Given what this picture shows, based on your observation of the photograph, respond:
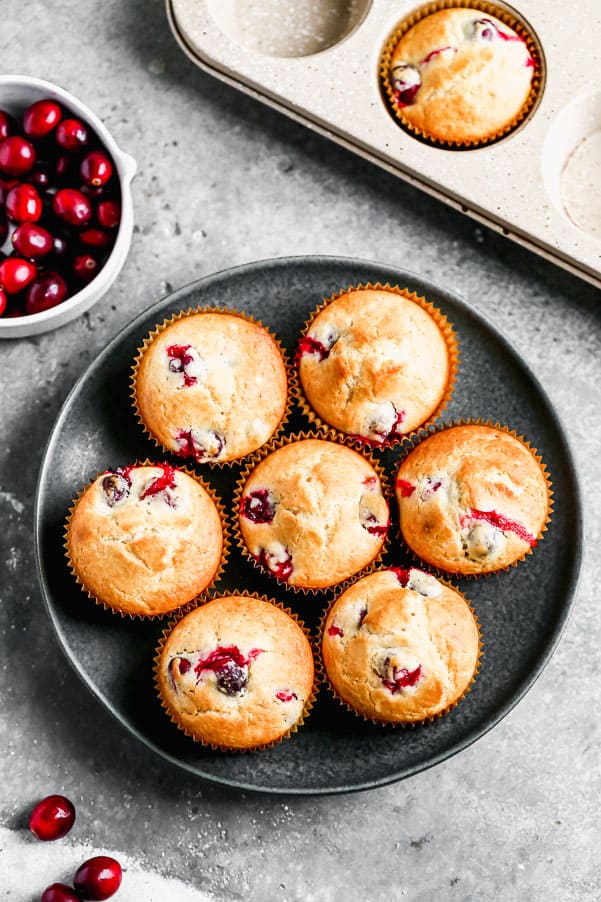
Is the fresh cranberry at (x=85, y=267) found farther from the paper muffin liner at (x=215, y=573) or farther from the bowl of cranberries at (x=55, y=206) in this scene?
the paper muffin liner at (x=215, y=573)

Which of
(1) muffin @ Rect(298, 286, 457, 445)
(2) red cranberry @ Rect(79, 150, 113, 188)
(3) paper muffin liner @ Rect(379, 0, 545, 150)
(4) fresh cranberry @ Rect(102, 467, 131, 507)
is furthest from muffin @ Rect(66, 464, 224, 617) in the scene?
(3) paper muffin liner @ Rect(379, 0, 545, 150)

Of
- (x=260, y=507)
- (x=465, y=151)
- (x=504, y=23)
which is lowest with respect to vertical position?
(x=260, y=507)

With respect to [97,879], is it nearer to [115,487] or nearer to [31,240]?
[115,487]

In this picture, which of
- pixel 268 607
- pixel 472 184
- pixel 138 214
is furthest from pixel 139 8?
pixel 268 607

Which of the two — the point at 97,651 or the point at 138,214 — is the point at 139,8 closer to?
the point at 138,214

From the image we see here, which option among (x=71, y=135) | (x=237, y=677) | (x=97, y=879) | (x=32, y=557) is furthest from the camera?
(x=32, y=557)

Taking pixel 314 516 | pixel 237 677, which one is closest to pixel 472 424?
pixel 314 516

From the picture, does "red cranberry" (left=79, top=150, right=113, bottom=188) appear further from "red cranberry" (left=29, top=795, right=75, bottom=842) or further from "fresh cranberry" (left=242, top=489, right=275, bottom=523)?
"red cranberry" (left=29, top=795, right=75, bottom=842)
